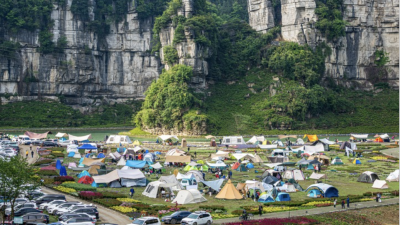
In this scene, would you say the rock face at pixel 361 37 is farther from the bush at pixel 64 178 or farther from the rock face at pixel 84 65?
the bush at pixel 64 178

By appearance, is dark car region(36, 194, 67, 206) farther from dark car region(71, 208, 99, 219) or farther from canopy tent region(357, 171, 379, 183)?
canopy tent region(357, 171, 379, 183)

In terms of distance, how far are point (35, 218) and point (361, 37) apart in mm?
116807

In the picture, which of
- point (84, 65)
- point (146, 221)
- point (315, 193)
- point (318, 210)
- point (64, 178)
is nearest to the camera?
point (146, 221)

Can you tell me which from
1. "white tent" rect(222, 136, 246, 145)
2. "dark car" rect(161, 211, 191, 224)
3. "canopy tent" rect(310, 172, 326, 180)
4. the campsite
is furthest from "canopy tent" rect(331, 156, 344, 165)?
"dark car" rect(161, 211, 191, 224)

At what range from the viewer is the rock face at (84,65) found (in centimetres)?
14112

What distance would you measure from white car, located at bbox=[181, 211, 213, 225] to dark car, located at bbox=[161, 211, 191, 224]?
75 cm

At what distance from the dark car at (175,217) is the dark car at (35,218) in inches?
299

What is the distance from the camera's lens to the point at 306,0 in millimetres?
131625

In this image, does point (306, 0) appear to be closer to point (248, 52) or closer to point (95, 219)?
point (248, 52)

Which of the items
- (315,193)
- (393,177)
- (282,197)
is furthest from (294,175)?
(282,197)

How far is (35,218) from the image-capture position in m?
36.0

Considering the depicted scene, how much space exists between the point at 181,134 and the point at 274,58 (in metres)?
28.9

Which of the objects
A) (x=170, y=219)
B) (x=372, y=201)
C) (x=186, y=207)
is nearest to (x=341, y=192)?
(x=372, y=201)

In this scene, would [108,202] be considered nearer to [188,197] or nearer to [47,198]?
[47,198]
